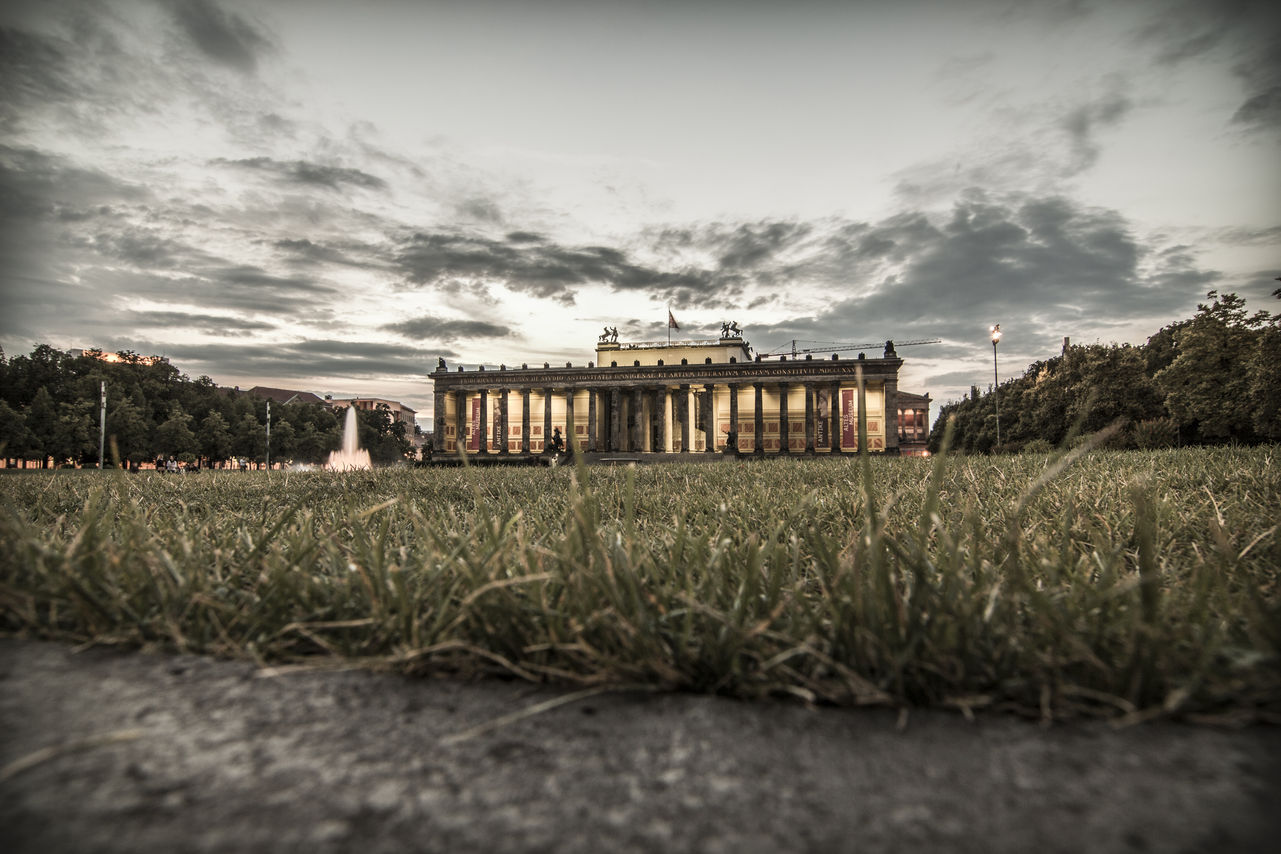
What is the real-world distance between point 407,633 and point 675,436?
79862 millimetres

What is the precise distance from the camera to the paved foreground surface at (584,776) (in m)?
0.84

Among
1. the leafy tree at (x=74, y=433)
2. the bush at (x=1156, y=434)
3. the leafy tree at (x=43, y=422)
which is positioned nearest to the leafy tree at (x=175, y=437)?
the leafy tree at (x=74, y=433)

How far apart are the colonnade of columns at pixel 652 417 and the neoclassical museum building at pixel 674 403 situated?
12 centimetres

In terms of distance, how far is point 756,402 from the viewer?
77438 millimetres

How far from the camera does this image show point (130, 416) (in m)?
50.3

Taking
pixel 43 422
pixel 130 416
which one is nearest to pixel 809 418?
pixel 130 416

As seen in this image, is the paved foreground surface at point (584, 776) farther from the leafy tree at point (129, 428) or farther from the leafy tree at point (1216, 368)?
the leafy tree at point (129, 428)

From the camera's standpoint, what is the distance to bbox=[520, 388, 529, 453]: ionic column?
A: 8212 centimetres

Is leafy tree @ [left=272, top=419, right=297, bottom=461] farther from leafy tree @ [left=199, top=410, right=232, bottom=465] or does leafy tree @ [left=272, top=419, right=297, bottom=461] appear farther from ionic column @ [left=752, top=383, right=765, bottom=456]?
ionic column @ [left=752, top=383, right=765, bottom=456]

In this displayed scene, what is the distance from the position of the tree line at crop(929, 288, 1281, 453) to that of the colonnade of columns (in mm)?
28922

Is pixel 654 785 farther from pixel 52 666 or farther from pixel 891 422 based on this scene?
pixel 891 422

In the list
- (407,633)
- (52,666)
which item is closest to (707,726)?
(407,633)

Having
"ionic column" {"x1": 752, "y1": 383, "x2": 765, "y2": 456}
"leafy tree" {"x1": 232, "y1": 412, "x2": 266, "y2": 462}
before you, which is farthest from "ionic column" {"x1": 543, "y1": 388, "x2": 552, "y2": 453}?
"leafy tree" {"x1": 232, "y1": 412, "x2": 266, "y2": 462}

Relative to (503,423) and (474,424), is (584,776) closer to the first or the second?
(503,423)
